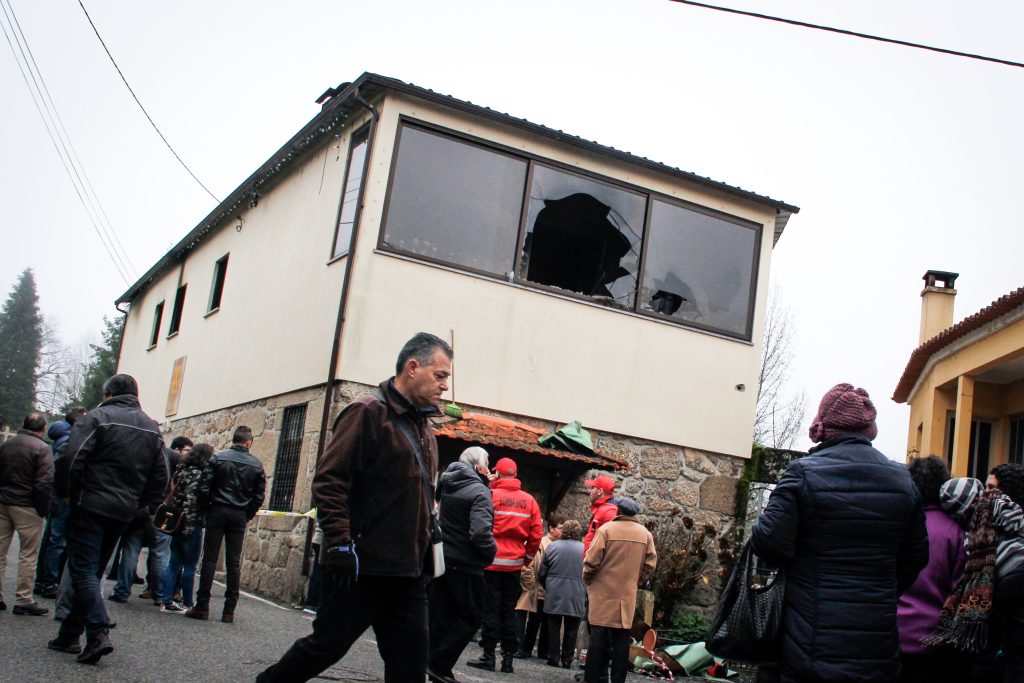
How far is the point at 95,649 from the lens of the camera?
6508 millimetres

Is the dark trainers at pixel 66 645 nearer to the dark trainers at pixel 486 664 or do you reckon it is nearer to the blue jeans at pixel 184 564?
the blue jeans at pixel 184 564

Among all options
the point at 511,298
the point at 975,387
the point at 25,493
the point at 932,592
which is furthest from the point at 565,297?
the point at 932,592

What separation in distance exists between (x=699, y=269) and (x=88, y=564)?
9.78m

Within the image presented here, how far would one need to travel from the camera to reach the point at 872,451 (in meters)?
4.43

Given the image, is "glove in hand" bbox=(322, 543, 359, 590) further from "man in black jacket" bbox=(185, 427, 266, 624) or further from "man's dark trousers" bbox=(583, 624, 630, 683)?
"man in black jacket" bbox=(185, 427, 266, 624)

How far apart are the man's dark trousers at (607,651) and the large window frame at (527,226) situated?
18.2 feet

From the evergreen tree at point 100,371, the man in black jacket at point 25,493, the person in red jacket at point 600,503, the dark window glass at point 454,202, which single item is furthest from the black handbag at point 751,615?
the evergreen tree at point 100,371

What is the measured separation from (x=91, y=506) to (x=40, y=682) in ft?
4.02

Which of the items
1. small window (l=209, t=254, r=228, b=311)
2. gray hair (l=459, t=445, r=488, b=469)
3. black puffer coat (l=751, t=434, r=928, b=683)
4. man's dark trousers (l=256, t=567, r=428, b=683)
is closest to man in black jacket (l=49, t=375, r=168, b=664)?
gray hair (l=459, t=445, r=488, b=469)

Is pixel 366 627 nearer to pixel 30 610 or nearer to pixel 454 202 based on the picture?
pixel 30 610

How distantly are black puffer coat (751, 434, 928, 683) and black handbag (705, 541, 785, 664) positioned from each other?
5 centimetres

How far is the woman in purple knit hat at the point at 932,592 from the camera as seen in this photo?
16.1 feet

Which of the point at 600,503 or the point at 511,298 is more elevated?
the point at 511,298

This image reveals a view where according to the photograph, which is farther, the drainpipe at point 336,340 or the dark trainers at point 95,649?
the drainpipe at point 336,340
